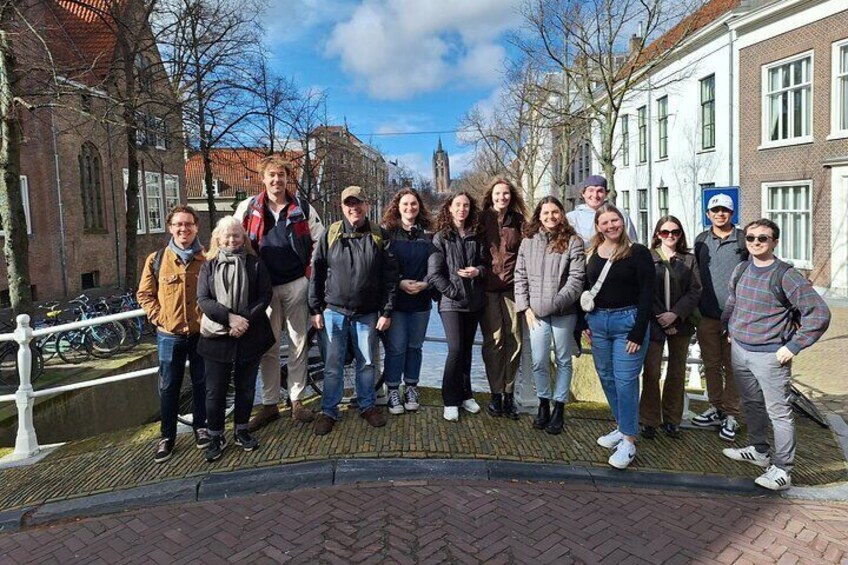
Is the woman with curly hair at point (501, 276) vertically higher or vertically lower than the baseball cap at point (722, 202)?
lower

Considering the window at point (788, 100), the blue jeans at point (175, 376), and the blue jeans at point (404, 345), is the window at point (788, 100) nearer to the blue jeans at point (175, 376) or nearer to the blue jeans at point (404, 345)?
the blue jeans at point (404, 345)

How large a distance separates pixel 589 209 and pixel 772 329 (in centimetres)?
160

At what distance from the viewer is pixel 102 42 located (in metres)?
20.6

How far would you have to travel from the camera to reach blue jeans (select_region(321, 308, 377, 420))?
4465 millimetres

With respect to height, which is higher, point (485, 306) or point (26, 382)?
point (485, 306)

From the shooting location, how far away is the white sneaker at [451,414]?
472 centimetres

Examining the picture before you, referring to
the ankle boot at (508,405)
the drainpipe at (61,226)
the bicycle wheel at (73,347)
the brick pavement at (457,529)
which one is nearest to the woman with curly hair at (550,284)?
the ankle boot at (508,405)

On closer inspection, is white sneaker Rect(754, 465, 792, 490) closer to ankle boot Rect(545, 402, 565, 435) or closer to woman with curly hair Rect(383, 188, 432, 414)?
ankle boot Rect(545, 402, 565, 435)

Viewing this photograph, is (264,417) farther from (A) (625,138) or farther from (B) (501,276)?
(A) (625,138)

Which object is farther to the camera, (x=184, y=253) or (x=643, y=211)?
(x=643, y=211)

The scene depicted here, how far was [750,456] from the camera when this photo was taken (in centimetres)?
424

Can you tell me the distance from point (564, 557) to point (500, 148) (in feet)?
99.0

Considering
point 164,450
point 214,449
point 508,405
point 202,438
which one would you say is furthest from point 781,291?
point 164,450

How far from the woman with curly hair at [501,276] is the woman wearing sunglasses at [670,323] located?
1.04 m
